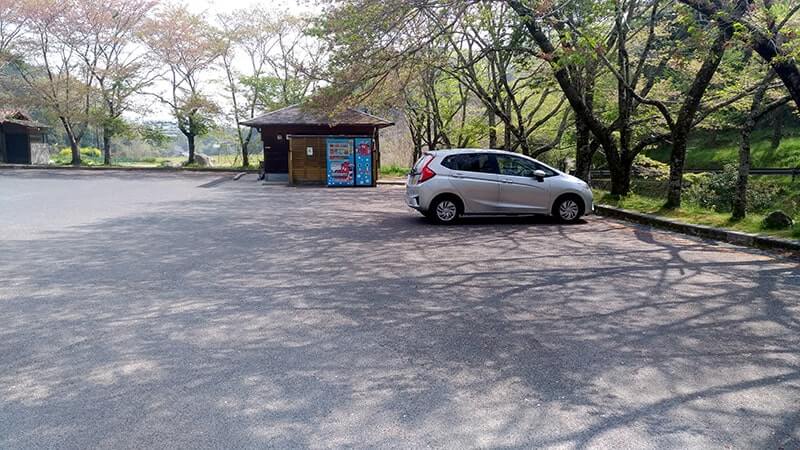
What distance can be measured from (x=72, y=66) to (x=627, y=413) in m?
38.5

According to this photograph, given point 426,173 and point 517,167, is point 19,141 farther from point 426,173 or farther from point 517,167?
point 517,167

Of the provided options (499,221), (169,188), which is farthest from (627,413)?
(169,188)

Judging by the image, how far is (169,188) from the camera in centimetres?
2061

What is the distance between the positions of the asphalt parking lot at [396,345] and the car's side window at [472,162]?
264cm

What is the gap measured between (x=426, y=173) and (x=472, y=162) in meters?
0.97

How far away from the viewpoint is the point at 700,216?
35.7ft

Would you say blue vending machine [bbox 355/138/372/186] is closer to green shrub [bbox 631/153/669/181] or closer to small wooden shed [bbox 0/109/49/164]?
green shrub [bbox 631/153/669/181]

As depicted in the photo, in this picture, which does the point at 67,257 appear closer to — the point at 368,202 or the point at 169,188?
the point at 368,202

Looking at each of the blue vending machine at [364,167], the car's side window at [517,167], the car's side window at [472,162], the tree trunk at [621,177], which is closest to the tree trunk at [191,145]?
the blue vending machine at [364,167]

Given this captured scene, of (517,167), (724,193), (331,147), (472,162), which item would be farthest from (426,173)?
(331,147)

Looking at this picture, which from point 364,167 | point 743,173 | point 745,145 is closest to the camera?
point 745,145

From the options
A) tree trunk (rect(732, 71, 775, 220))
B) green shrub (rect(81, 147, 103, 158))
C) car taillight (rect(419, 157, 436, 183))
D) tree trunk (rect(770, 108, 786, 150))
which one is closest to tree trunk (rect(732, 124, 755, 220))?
tree trunk (rect(732, 71, 775, 220))

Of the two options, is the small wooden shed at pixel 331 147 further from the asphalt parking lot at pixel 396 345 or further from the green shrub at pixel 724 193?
the asphalt parking lot at pixel 396 345

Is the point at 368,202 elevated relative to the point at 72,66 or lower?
lower
